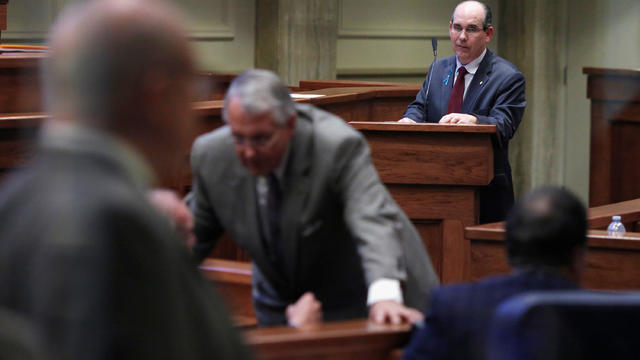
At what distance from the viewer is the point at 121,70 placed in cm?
111

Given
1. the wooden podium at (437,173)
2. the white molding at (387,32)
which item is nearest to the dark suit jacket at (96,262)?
the wooden podium at (437,173)

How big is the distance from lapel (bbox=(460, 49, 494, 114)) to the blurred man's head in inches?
142

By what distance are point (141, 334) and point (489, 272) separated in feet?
9.26

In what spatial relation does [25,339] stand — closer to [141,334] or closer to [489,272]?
[141,334]

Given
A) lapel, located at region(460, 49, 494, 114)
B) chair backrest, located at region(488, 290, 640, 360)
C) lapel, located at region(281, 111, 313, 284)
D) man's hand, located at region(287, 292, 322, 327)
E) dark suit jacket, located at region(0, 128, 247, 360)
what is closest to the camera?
dark suit jacket, located at region(0, 128, 247, 360)

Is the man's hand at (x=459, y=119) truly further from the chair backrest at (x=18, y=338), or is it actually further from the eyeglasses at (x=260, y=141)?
the chair backrest at (x=18, y=338)

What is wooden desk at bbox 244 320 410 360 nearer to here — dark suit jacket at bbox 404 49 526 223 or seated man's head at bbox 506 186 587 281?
seated man's head at bbox 506 186 587 281

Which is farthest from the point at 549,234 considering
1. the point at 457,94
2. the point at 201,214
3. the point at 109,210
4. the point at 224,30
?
the point at 224,30

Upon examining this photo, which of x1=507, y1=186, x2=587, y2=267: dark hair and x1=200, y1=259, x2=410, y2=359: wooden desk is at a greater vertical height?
x1=507, y1=186, x2=587, y2=267: dark hair

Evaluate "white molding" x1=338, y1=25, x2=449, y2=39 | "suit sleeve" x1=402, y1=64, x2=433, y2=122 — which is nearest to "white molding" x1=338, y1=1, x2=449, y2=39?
"white molding" x1=338, y1=25, x2=449, y2=39

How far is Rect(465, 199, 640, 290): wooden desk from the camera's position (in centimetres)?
358

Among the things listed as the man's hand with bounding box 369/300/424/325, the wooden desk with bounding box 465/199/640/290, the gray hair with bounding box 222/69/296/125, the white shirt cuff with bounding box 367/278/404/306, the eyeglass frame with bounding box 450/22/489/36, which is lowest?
the wooden desk with bounding box 465/199/640/290

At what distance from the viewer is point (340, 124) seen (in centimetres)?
246

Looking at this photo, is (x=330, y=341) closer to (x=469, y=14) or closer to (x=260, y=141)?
(x=260, y=141)
